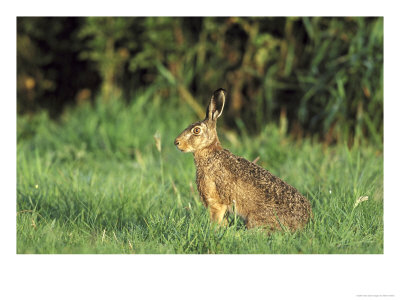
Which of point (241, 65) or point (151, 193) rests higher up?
point (241, 65)

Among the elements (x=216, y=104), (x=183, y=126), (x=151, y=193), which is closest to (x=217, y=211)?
(x=216, y=104)

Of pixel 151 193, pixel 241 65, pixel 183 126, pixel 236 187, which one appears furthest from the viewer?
pixel 241 65

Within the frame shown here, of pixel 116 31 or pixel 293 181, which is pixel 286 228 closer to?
pixel 293 181

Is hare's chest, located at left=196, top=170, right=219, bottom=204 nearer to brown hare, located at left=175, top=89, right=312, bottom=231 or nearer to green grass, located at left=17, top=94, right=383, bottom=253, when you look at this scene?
brown hare, located at left=175, top=89, right=312, bottom=231

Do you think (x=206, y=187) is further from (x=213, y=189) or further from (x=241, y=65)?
(x=241, y=65)

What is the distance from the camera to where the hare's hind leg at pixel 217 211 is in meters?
4.34

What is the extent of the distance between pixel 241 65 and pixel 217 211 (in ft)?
15.8

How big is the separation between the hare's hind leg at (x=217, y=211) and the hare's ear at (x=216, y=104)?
71 centimetres

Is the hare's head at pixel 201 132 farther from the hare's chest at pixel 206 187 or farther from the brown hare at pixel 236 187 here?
the hare's chest at pixel 206 187

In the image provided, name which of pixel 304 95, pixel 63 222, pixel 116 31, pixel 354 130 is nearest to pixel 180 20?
pixel 116 31

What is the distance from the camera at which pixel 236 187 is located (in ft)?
14.1
